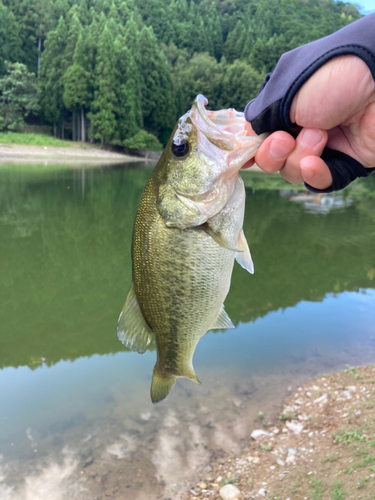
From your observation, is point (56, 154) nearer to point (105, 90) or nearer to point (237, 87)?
point (105, 90)

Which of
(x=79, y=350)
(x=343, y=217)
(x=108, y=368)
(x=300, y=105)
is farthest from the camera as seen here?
(x=343, y=217)

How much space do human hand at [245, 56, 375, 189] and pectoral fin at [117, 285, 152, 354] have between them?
966 mm

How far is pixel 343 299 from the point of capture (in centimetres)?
775

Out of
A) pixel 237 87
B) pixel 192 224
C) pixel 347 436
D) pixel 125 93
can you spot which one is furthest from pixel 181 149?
pixel 237 87

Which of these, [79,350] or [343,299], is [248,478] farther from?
[343,299]

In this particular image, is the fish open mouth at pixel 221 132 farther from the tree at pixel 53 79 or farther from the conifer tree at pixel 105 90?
the tree at pixel 53 79

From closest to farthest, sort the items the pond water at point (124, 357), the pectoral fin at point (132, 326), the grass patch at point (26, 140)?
the pectoral fin at point (132, 326)
the pond water at point (124, 357)
the grass patch at point (26, 140)

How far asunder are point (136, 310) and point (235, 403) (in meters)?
3.01

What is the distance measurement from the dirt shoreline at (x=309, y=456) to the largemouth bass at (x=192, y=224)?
2.10 metres

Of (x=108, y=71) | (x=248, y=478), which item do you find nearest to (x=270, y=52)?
(x=108, y=71)

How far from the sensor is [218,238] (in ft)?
5.55

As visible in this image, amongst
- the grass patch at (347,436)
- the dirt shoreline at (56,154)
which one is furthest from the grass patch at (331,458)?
the dirt shoreline at (56,154)

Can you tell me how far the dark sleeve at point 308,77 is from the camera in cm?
136

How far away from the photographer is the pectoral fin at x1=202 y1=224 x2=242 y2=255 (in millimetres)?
1656
